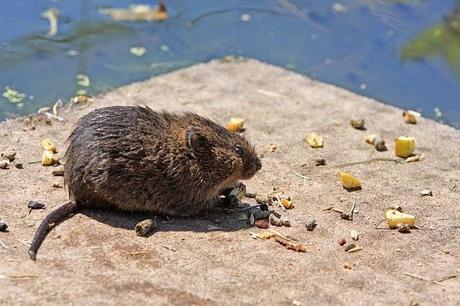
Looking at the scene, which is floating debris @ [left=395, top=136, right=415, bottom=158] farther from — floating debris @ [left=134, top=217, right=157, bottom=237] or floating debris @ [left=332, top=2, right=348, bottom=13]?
floating debris @ [left=332, top=2, right=348, bottom=13]

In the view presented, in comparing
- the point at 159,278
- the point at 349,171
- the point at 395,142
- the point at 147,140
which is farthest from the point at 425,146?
the point at 159,278

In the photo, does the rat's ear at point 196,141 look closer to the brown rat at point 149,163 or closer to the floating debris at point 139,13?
the brown rat at point 149,163

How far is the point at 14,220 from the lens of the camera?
695cm

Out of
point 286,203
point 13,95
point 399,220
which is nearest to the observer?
point 399,220

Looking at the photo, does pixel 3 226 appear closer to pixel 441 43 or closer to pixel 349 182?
pixel 349 182

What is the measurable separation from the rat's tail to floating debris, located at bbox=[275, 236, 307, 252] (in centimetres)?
144

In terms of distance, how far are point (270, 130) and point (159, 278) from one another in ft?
10.8

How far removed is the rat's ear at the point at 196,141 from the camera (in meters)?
7.16

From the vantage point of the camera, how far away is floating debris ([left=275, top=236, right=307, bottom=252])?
6.84 metres

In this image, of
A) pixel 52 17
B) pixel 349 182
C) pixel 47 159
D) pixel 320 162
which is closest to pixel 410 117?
pixel 320 162

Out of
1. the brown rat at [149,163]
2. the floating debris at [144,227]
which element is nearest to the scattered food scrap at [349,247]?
the brown rat at [149,163]

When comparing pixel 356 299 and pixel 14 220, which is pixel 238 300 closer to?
pixel 356 299

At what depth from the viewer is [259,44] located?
11.8 m

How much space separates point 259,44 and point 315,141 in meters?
3.15
